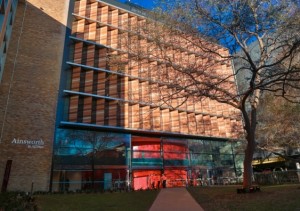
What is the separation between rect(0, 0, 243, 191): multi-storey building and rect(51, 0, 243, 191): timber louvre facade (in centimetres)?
9

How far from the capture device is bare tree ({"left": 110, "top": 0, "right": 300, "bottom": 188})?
12.3 meters

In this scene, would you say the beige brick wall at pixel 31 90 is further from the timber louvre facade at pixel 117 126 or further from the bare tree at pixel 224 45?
the bare tree at pixel 224 45

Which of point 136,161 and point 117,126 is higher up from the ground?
point 117,126

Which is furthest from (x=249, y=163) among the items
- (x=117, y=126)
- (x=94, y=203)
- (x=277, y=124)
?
(x=117, y=126)

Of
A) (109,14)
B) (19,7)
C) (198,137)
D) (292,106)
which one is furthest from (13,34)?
(292,106)

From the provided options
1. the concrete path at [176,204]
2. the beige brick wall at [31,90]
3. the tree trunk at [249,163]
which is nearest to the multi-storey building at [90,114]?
the beige brick wall at [31,90]

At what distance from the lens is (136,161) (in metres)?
25.2

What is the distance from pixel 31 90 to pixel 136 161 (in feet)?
34.9

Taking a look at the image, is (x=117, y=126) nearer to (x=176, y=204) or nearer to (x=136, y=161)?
(x=136, y=161)

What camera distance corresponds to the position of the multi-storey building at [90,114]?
20.3 meters

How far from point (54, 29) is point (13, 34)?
3.60 meters

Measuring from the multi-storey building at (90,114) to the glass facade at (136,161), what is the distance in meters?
0.08

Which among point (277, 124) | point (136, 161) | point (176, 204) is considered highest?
point (277, 124)

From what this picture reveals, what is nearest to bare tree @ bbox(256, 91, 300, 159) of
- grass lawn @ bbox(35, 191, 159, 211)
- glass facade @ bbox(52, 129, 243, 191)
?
glass facade @ bbox(52, 129, 243, 191)
